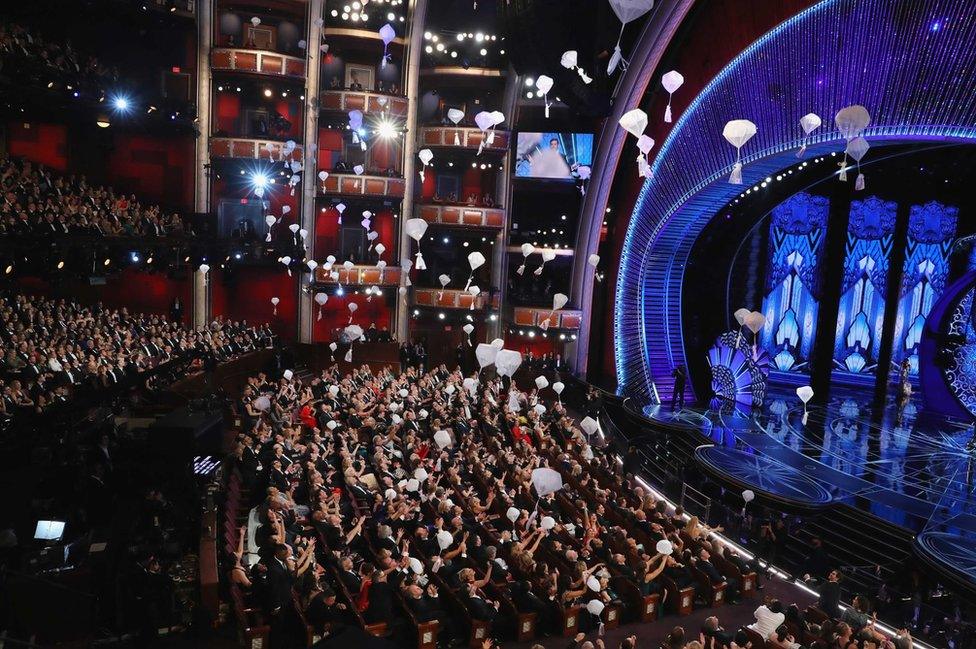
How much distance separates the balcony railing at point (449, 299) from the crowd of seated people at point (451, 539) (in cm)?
1072

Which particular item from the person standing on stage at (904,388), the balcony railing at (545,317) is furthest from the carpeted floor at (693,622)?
the balcony railing at (545,317)

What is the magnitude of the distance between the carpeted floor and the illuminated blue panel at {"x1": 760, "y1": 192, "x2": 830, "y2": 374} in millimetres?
15983

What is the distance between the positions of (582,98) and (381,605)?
45.4 ft

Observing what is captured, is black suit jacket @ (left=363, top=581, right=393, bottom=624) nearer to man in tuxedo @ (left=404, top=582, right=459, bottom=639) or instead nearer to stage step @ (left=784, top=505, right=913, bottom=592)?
man in tuxedo @ (left=404, top=582, right=459, bottom=639)

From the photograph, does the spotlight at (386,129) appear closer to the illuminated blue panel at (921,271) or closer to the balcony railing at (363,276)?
the balcony railing at (363,276)

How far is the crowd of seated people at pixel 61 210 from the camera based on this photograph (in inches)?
627

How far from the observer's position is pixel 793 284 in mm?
26016

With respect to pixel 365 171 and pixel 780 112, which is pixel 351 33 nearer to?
pixel 365 171

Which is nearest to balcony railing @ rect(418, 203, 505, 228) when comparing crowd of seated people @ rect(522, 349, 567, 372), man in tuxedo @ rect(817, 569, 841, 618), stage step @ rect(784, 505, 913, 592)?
crowd of seated people @ rect(522, 349, 567, 372)

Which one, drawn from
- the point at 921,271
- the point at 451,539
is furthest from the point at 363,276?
the point at 921,271

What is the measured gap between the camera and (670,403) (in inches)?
854

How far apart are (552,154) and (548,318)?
645 cm

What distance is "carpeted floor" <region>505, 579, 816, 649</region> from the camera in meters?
9.63

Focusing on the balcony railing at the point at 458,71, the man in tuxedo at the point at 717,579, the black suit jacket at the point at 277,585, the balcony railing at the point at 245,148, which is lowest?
the man in tuxedo at the point at 717,579
